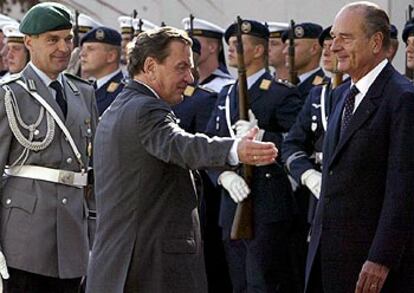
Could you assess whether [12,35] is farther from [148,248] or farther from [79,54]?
[148,248]

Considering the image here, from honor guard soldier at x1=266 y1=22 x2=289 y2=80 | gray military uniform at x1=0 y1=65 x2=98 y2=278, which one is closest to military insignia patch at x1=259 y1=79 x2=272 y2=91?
honor guard soldier at x1=266 y1=22 x2=289 y2=80

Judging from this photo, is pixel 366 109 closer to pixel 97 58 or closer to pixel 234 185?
pixel 234 185

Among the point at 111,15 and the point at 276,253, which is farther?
Result: the point at 111,15

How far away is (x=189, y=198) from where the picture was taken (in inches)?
239

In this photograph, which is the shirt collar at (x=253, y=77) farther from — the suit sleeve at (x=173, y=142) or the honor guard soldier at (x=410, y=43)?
the suit sleeve at (x=173, y=142)

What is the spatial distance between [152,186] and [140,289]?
454 mm

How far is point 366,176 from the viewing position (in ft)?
20.4

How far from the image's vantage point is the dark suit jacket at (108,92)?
10.2m

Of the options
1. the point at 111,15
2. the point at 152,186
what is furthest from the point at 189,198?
the point at 111,15

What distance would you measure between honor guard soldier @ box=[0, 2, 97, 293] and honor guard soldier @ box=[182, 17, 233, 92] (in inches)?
116

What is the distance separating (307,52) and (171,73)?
397 centimetres

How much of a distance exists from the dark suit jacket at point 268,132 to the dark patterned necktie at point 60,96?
170cm

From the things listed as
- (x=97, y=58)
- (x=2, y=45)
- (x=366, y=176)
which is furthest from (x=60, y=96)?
(x=2, y=45)

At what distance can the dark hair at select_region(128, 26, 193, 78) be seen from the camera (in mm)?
6094
